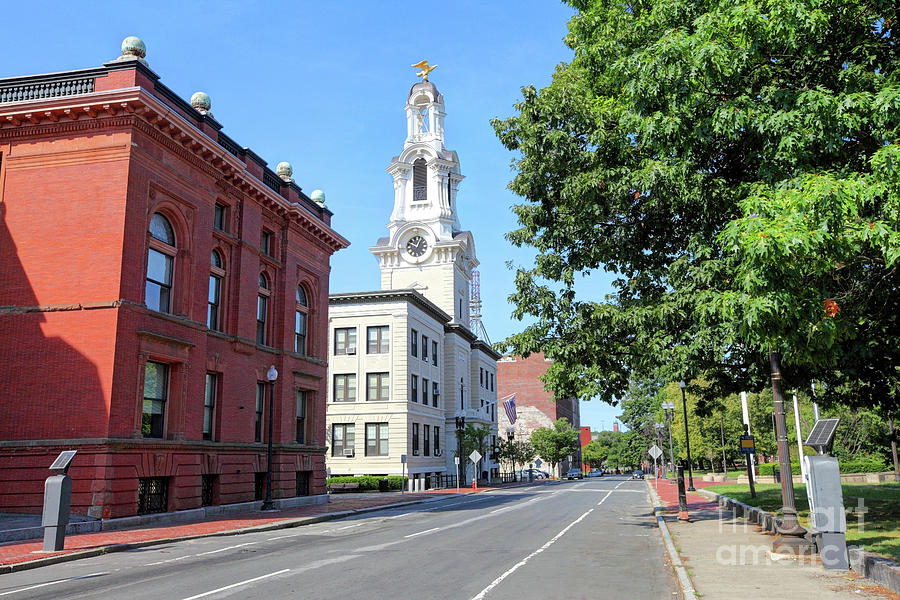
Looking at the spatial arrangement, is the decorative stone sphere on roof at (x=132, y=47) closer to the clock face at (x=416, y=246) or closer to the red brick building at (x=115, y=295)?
the red brick building at (x=115, y=295)

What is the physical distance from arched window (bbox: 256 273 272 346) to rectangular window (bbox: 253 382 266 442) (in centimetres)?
193

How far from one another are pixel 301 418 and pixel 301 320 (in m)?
4.78

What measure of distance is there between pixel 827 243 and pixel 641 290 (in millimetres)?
9130

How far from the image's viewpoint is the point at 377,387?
5200 centimetres

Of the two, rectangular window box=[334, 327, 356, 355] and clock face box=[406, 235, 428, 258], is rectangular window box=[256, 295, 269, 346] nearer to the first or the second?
rectangular window box=[334, 327, 356, 355]

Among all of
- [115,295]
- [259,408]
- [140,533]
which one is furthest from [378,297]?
[140,533]

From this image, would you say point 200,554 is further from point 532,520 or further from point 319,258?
point 319,258

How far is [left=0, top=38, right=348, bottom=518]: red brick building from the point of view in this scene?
20625 mm

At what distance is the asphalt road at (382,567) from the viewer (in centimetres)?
1069

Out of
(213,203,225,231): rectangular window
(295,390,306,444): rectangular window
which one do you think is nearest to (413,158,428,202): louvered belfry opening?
(295,390,306,444): rectangular window

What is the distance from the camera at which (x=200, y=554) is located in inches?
611

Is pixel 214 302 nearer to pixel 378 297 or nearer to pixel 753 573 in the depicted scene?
pixel 753 573

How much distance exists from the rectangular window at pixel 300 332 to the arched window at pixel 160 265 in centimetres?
1013

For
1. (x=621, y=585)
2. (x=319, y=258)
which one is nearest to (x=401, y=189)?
(x=319, y=258)
